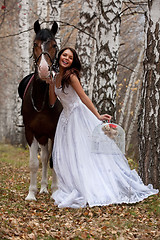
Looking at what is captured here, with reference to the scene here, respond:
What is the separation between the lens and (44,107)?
5555 mm

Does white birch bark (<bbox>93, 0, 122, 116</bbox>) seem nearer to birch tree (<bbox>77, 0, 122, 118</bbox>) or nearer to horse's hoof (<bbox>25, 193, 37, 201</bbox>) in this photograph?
birch tree (<bbox>77, 0, 122, 118</bbox>)

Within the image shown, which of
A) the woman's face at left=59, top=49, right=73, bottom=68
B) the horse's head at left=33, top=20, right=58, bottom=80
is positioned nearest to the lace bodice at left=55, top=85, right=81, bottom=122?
the woman's face at left=59, top=49, right=73, bottom=68

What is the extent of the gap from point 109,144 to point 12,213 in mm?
1744

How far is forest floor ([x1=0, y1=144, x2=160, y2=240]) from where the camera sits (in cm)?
363

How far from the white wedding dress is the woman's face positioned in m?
0.36

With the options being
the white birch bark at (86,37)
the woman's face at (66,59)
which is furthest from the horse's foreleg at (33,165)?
the white birch bark at (86,37)

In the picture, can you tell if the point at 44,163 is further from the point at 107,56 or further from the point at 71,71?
the point at 107,56

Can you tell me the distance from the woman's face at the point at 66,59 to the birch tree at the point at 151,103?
1.22m

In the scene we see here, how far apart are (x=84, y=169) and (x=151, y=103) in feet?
4.81

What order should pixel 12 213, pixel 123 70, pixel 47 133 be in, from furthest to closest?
pixel 123 70 → pixel 47 133 → pixel 12 213

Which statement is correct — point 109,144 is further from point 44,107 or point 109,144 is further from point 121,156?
point 44,107

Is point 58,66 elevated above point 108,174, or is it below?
above

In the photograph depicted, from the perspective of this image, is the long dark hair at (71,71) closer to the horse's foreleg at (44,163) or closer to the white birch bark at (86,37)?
the horse's foreleg at (44,163)

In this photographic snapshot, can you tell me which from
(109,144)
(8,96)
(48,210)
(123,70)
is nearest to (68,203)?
(48,210)
